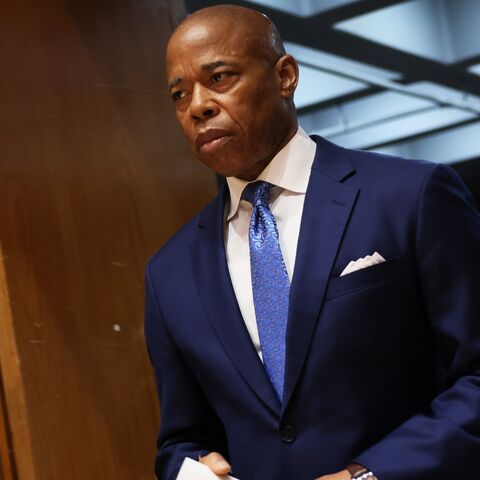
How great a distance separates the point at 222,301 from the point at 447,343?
1.33 feet

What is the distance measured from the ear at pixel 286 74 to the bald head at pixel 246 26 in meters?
0.01

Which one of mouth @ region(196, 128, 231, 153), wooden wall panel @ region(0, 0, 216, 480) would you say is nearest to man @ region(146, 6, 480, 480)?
mouth @ region(196, 128, 231, 153)

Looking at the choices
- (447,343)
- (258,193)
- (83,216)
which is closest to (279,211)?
(258,193)

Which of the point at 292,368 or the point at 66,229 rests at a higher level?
the point at 66,229

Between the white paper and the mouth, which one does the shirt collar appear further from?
the white paper

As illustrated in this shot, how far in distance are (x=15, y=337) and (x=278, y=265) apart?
31.9 inches

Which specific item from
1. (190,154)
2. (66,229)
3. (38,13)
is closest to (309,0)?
(190,154)

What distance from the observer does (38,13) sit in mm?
2699

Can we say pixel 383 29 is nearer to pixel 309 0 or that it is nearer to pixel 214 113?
pixel 309 0

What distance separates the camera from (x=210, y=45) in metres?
Result: 1.93

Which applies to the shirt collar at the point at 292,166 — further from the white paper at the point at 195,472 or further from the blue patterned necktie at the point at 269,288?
the white paper at the point at 195,472

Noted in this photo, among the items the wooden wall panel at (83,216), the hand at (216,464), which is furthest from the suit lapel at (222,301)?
the wooden wall panel at (83,216)

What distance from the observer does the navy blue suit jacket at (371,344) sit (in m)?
1.74

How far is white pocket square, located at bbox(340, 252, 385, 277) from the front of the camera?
1.81 meters
